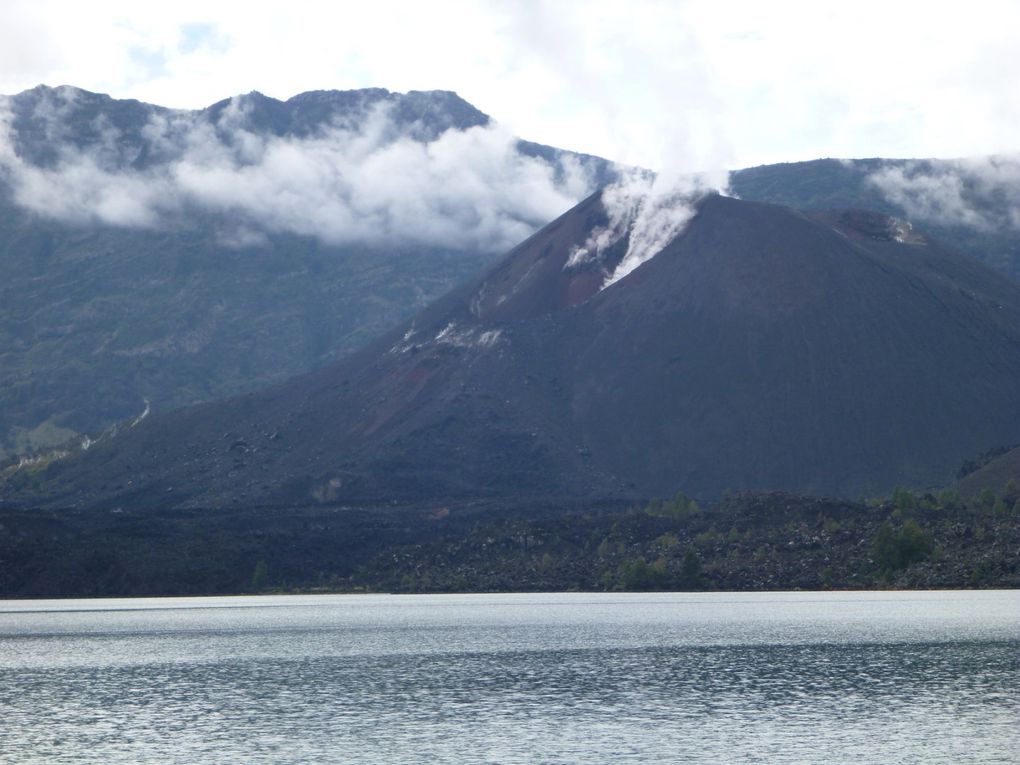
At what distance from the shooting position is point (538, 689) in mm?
73938

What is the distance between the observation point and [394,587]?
7653 inches

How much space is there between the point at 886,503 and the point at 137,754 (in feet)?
467

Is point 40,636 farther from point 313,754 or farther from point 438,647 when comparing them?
point 313,754

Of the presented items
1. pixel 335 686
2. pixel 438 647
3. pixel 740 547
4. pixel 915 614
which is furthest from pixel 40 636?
pixel 740 547

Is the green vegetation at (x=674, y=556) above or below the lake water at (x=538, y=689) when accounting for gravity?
above

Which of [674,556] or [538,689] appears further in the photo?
[674,556]

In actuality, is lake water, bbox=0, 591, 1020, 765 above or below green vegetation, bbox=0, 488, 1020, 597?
below

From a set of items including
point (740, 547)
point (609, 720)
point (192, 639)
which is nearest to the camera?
point (609, 720)

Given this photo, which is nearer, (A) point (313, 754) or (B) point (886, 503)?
(A) point (313, 754)

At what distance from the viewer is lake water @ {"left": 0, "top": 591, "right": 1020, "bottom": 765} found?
183 feet

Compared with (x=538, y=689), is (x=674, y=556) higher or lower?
higher

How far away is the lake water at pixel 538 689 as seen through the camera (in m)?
55.8

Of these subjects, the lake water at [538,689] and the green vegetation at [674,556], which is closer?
the lake water at [538,689]

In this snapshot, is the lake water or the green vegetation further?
the green vegetation
